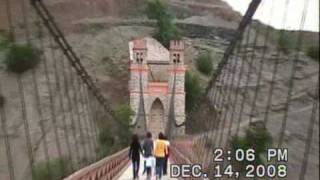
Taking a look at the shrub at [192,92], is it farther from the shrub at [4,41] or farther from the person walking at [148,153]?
the person walking at [148,153]

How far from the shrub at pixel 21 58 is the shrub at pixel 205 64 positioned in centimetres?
1112

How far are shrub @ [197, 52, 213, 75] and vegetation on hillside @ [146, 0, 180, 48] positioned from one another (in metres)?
2.74

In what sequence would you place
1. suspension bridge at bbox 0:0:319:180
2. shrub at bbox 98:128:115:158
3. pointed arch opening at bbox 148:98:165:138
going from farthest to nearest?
pointed arch opening at bbox 148:98:165:138 → shrub at bbox 98:128:115:158 → suspension bridge at bbox 0:0:319:180

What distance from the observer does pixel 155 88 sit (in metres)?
48.2

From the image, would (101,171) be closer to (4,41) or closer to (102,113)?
(102,113)

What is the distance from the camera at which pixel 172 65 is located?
Result: 163 feet

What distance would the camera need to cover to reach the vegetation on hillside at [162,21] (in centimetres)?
6038

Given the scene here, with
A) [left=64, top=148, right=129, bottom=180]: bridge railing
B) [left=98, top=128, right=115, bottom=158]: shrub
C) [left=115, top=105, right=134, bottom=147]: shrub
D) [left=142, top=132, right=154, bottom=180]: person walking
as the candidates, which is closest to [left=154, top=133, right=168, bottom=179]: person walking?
[left=142, top=132, right=154, bottom=180]: person walking

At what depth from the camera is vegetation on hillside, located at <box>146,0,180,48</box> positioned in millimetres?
60375

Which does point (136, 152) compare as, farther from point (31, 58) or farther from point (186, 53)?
point (186, 53)

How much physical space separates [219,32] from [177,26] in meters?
4.79

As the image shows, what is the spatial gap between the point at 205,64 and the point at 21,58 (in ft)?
40.0

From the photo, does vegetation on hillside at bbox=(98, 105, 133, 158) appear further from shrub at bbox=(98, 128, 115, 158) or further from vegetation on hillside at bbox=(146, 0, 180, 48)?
vegetation on hillside at bbox=(146, 0, 180, 48)

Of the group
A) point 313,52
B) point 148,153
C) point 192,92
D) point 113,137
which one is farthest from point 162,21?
point 313,52
